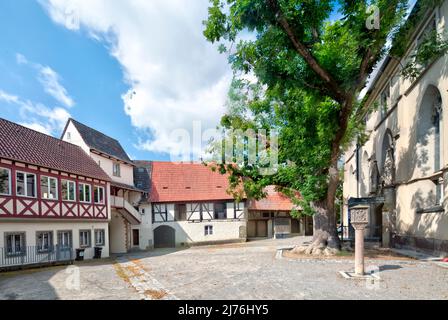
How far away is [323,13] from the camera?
943 centimetres

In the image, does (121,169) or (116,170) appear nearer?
(116,170)

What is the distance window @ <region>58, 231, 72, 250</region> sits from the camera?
16.1 metres

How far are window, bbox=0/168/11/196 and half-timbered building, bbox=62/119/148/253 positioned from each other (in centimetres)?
775

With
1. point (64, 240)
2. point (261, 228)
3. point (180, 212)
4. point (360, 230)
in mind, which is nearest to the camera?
point (360, 230)

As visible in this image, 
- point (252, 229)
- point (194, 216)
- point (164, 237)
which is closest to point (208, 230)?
point (194, 216)

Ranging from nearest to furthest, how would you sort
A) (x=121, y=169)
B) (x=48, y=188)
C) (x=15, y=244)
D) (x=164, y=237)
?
(x=15, y=244)
(x=48, y=188)
(x=121, y=169)
(x=164, y=237)

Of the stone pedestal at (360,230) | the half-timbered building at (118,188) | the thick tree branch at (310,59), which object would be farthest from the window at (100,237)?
the thick tree branch at (310,59)

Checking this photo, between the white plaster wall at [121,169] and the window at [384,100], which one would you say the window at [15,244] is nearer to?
the white plaster wall at [121,169]

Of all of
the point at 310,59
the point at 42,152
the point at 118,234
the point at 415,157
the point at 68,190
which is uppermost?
the point at 310,59

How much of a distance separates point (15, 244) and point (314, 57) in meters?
15.4

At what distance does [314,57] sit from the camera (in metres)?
10.2

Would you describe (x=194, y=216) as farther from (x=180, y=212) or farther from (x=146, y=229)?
(x=146, y=229)
